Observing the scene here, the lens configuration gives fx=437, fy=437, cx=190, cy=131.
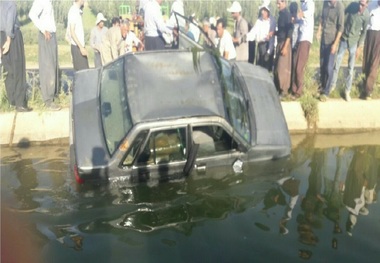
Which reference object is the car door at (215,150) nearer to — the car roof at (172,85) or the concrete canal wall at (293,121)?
the car roof at (172,85)

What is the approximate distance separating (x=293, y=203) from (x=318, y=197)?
448 mm

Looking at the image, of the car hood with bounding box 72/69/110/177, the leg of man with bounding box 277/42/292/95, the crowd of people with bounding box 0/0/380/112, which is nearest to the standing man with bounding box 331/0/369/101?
the crowd of people with bounding box 0/0/380/112

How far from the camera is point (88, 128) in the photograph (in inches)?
239

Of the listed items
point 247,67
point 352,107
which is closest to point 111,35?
point 247,67

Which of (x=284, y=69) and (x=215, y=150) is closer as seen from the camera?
Answer: (x=215, y=150)

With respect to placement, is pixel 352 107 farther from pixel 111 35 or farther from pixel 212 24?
pixel 111 35

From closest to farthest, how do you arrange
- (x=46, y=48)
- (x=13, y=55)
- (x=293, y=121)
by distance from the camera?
1. (x=13, y=55)
2. (x=46, y=48)
3. (x=293, y=121)

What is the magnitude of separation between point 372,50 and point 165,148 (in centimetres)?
551

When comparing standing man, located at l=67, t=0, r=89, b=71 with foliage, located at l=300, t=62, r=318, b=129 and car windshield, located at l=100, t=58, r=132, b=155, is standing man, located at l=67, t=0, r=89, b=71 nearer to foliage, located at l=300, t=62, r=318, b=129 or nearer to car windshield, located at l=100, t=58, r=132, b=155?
car windshield, located at l=100, t=58, r=132, b=155

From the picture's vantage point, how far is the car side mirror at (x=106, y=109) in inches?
245

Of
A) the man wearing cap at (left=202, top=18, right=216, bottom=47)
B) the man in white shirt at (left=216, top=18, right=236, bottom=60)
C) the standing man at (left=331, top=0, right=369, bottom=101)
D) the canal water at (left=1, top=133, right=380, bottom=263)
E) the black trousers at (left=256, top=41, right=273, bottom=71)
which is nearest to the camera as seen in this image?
the canal water at (left=1, top=133, right=380, bottom=263)

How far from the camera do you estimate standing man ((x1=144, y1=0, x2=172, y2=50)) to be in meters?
8.84

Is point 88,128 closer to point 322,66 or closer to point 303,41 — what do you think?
point 303,41

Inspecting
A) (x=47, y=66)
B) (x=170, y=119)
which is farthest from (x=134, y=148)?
(x=47, y=66)
